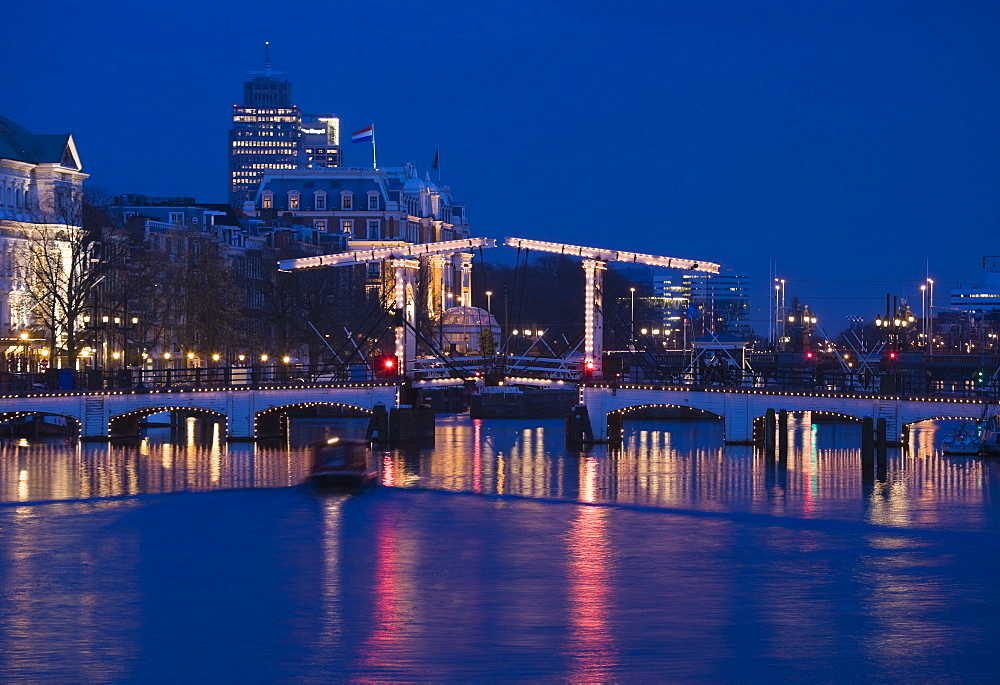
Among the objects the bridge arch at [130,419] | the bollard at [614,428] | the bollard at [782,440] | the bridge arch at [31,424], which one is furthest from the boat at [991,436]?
the bridge arch at [31,424]

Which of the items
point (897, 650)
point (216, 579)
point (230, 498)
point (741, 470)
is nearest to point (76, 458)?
point (230, 498)

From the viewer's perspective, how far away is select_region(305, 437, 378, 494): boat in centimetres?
5388

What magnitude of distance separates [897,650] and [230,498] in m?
26.0

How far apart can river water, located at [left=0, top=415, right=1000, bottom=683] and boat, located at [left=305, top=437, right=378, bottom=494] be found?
1.26 meters

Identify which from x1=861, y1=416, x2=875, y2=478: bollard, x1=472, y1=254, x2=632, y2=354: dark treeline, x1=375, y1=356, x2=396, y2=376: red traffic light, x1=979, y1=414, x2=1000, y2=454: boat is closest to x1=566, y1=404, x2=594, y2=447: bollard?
x1=375, y1=356, x2=396, y2=376: red traffic light

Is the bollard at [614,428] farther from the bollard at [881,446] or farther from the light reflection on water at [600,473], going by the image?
the bollard at [881,446]

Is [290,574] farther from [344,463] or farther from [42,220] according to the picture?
[42,220]

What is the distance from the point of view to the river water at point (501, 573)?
2925 centimetres

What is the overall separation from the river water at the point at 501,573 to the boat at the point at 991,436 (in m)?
4.92

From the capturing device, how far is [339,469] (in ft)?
177

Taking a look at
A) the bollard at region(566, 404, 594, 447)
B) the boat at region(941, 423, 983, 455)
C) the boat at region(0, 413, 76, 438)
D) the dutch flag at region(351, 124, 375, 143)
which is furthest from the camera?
the dutch flag at region(351, 124, 375, 143)

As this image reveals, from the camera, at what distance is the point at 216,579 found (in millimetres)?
37219

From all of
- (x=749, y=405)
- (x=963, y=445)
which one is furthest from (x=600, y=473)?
(x=963, y=445)

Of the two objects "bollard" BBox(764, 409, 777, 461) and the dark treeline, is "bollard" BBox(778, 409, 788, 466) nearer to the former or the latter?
"bollard" BBox(764, 409, 777, 461)
